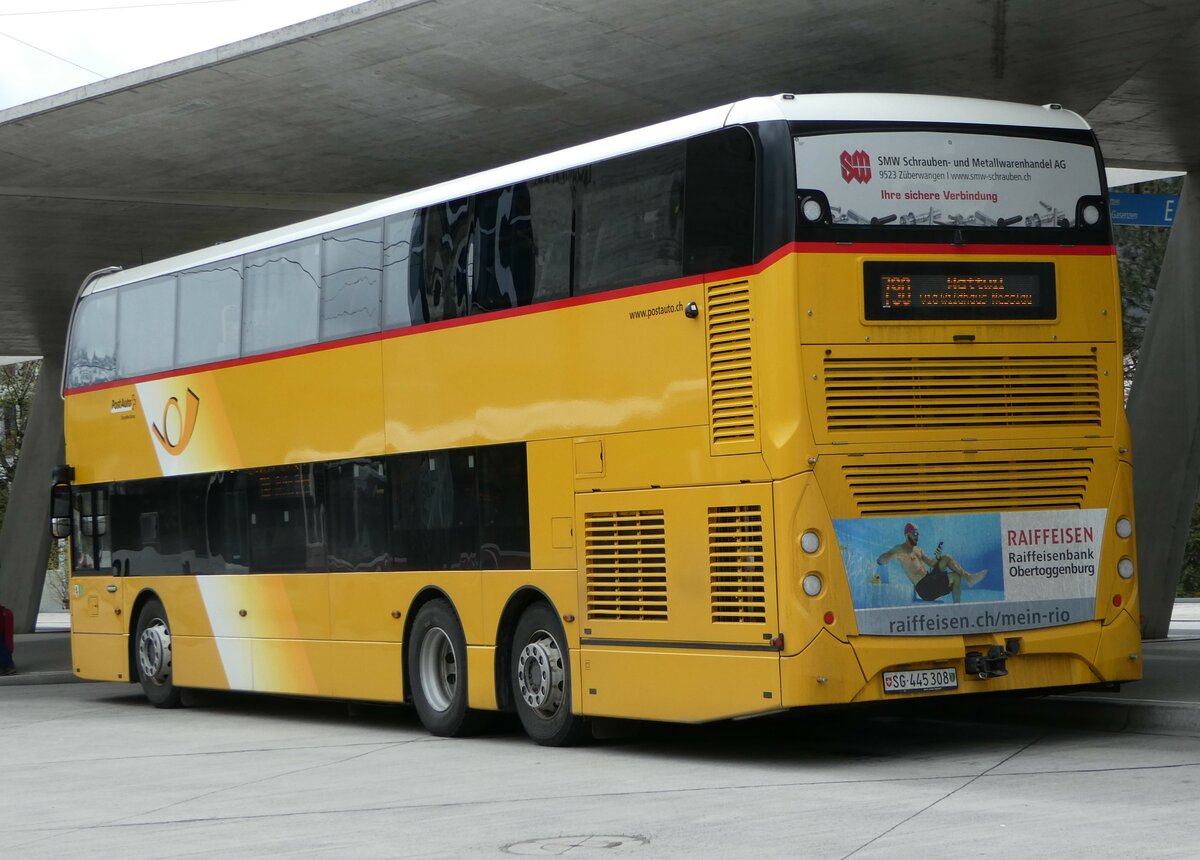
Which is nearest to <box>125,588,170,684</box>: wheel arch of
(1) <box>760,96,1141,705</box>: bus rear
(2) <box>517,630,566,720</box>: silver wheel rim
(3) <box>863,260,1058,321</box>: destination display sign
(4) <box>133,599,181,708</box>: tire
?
(4) <box>133,599,181,708</box>: tire

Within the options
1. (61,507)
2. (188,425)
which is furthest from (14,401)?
(188,425)

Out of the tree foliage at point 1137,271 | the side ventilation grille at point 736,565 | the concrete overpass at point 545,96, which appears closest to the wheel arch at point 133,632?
the concrete overpass at point 545,96

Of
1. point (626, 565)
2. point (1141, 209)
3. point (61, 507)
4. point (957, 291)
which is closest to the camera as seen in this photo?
point (957, 291)

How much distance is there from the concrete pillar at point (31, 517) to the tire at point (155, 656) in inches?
842

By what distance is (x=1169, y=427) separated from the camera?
22062 mm

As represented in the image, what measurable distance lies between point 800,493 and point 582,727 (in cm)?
292

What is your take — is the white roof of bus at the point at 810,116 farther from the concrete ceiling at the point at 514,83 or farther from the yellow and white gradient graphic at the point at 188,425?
the yellow and white gradient graphic at the point at 188,425

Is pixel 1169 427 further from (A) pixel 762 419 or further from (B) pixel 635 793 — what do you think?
(B) pixel 635 793

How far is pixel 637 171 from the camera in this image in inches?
477

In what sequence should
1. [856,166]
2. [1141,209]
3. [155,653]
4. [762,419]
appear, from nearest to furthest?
1. [762,419]
2. [856,166]
3. [155,653]
4. [1141,209]

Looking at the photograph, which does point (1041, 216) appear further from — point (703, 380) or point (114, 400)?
point (114, 400)

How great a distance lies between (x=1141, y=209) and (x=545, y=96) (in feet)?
22.3

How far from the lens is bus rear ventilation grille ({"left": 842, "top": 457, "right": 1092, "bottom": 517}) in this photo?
11117 millimetres

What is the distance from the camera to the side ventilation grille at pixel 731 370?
11.2m
